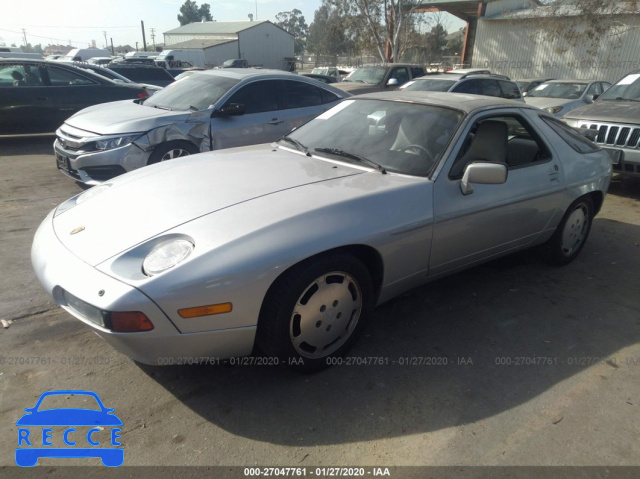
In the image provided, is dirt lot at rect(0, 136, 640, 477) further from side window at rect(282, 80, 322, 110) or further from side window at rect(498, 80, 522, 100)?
side window at rect(498, 80, 522, 100)

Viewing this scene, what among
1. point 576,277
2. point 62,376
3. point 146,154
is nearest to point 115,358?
point 62,376

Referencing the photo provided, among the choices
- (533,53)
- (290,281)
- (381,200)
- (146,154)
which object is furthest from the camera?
(533,53)

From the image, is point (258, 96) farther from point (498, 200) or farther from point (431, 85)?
point (431, 85)

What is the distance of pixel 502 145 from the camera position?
3.66m

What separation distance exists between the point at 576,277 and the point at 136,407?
3.69 meters

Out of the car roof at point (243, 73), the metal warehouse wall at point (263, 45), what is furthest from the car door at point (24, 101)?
the metal warehouse wall at point (263, 45)

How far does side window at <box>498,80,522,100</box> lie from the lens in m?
10.8

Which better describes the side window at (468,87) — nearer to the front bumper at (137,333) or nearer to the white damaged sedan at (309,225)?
the white damaged sedan at (309,225)

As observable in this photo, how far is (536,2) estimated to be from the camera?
941 inches

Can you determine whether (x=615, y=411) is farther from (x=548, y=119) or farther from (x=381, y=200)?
(x=548, y=119)

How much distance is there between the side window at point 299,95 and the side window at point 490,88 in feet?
17.0

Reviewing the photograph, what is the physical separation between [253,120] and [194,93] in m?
0.91

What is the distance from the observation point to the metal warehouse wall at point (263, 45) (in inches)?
2053

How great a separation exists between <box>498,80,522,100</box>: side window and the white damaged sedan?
24.0ft
